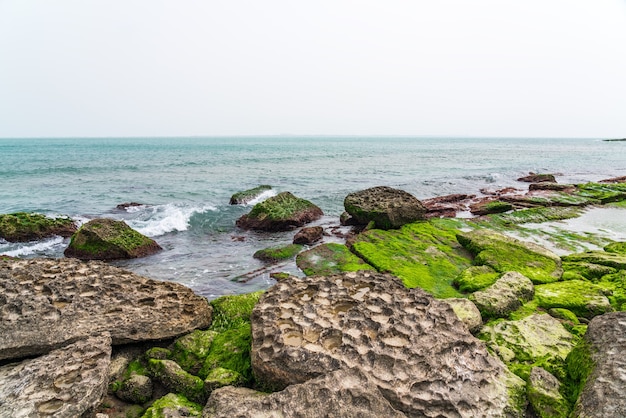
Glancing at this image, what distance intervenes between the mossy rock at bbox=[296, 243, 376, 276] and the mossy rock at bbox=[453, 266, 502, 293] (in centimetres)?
226

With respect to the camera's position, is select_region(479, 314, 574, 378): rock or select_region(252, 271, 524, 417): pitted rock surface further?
select_region(479, 314, 574, 378): rock

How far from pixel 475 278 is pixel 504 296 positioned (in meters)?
1.64

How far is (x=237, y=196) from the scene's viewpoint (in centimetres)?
2397

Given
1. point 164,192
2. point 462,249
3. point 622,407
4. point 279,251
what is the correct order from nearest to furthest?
point 622,407, point 462,249, point 279,251, point 164,192

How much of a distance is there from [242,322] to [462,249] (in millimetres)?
7995

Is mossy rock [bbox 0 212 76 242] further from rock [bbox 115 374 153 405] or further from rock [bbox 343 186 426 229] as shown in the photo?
rock [bbox 115 374 153 405]

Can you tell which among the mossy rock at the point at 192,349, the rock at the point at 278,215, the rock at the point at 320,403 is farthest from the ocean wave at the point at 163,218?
Answer: the rock at the point at 320,403

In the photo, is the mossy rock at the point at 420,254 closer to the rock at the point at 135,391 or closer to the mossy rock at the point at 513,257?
the mossy rock at the point at 513,257

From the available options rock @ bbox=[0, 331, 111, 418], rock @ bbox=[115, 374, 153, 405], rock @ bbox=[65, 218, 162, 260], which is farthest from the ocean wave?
rock @ bbox=[115, 374, 153, 405]

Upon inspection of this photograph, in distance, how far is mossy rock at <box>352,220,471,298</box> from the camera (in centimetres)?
957

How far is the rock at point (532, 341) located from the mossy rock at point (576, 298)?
1089 mm

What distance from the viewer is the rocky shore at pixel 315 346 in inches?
169

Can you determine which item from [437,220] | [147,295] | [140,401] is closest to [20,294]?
[147,295]

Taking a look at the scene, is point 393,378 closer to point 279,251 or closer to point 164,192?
point 279,251
